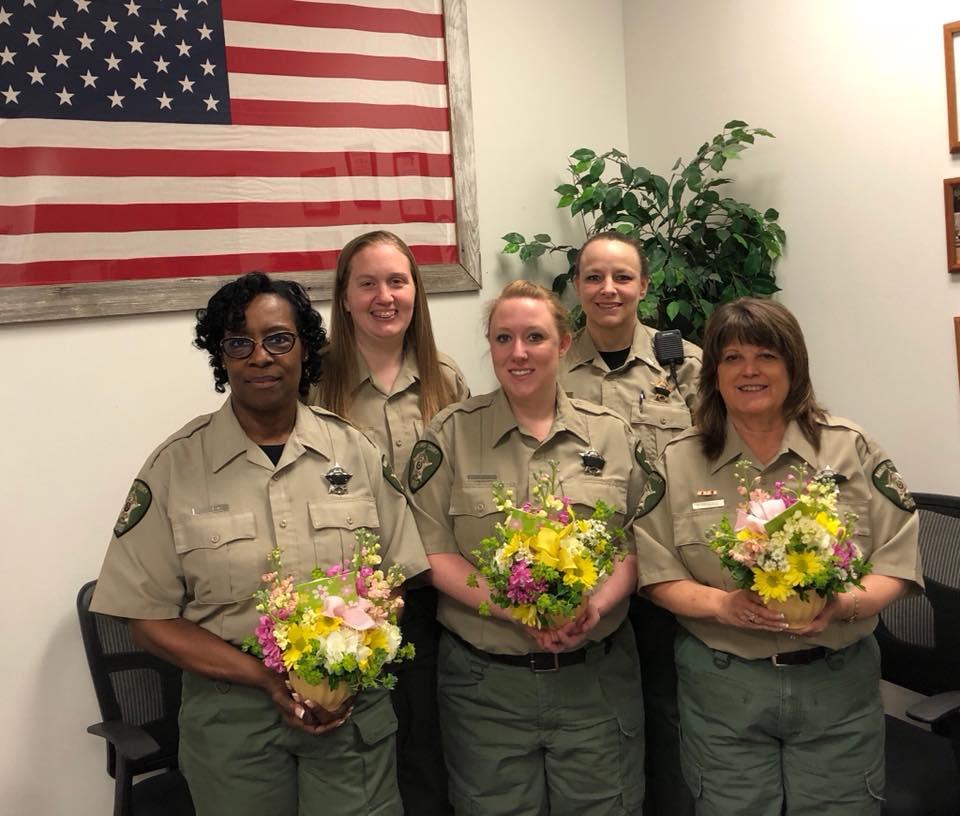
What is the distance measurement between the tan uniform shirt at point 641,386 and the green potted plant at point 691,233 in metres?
0.55

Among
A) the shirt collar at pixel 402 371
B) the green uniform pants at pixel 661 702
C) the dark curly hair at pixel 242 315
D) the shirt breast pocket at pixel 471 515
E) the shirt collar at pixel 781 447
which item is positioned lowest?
the green uniform pants at pixel 661 702

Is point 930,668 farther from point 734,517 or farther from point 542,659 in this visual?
point 542,659

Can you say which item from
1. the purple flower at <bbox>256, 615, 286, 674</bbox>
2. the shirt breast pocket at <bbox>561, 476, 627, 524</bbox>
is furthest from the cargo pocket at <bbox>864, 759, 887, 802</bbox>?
the purple flower at <bbox>256, 615, 286, 674</bbox>

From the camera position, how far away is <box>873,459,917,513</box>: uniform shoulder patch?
78.7 inches

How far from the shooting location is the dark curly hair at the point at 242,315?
1914 millimetres

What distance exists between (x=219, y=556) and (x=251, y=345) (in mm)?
447

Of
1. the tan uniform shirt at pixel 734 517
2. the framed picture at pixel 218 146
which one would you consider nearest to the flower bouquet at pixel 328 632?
the tan uniform shirt at pixel 734 517

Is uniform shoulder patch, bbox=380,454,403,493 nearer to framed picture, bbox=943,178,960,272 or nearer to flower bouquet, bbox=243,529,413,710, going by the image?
flower bouquet, bbox=243,529,413,710

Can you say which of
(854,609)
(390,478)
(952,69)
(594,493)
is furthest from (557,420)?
(952,69)

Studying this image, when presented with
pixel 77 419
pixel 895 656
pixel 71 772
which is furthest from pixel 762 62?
pixel 71 772

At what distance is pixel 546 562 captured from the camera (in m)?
1.80

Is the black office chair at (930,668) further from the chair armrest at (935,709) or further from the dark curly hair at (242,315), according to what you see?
the dark curly hair at (242,315)

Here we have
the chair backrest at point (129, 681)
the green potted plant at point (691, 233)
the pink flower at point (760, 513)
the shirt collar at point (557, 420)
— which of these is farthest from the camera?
the green potted plant at point (691, 233)

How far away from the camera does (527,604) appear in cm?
185
